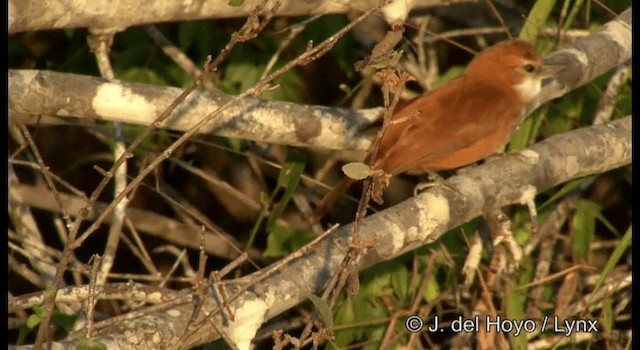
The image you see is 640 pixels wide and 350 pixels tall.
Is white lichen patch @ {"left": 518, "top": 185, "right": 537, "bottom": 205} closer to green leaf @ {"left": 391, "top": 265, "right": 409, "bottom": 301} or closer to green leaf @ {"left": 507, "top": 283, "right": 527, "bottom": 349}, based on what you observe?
green leaf @ {"left": 507, "top": 283, "right": 527, "bottom": 349}

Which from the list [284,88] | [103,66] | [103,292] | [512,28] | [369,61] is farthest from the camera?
[512,28]

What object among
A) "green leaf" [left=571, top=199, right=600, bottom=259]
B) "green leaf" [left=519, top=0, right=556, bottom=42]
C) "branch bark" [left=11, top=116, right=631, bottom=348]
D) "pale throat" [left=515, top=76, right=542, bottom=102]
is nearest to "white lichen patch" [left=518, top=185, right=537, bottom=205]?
"branch bark" [left=11, top=116, right=631, bottom=348]

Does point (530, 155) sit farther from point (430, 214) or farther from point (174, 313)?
point (174, 313)

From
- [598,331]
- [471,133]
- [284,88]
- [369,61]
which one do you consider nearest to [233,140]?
[284,88]

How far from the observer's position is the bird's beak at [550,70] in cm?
424

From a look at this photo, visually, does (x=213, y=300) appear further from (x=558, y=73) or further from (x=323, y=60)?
(x=323, y=60)

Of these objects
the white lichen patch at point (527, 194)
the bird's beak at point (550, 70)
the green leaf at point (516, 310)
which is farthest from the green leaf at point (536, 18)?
the green leaf at point (516, 310)

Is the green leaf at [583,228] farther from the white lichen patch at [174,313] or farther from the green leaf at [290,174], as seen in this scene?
the white lichen patch at [174,313]

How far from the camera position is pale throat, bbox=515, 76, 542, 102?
14.2 feet

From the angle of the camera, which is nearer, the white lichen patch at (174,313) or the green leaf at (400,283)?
the white lichen patch at (174,313)

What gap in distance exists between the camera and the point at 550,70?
167 inches

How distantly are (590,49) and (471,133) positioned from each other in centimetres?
55

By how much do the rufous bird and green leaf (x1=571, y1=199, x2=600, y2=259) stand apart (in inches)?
15.3

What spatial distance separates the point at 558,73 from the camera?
4254mm
